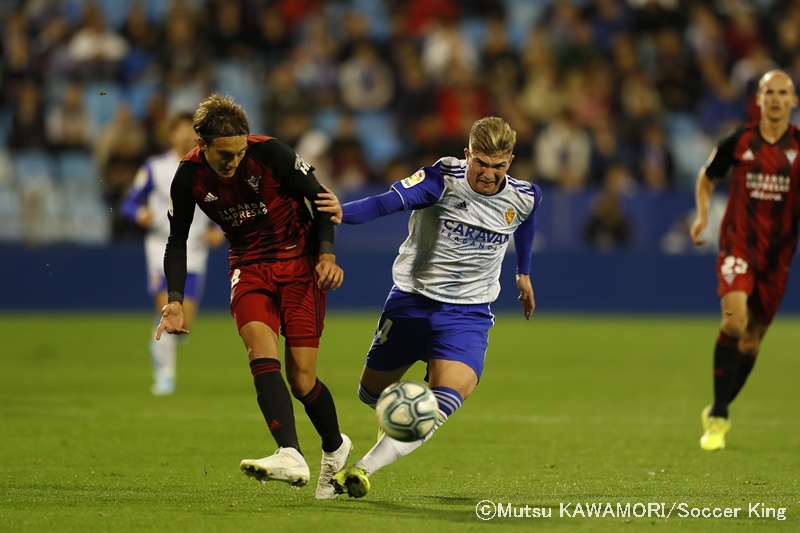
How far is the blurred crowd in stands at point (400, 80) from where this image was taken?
18.5 meters

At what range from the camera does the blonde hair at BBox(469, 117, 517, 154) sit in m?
5.82

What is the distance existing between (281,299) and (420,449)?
2.19 meters

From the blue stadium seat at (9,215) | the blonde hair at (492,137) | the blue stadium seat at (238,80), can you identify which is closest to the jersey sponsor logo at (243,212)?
the blonde hair at (492,137)

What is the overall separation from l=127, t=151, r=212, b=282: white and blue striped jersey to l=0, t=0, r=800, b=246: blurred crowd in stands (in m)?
6.25

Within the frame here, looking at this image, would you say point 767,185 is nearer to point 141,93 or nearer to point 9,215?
point 9,215

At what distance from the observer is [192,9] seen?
67.6 ft

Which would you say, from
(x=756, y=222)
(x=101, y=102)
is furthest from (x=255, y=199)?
(x=101, y=102)

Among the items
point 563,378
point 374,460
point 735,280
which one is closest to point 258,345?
point 374,460

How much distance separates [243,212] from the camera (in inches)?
233

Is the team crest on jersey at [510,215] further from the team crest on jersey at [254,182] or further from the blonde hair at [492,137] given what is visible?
the team crest on jersey at [254,182]

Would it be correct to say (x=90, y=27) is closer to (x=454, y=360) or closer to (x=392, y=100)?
(x=392, y=100)

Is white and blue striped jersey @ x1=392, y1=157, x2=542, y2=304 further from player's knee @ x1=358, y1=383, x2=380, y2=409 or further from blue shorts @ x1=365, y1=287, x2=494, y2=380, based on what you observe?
player's knee @ x1=358, y1=383, x2=380, y2=409

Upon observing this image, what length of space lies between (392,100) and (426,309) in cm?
1420

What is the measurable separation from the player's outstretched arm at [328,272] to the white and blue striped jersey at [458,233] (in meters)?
0.56
